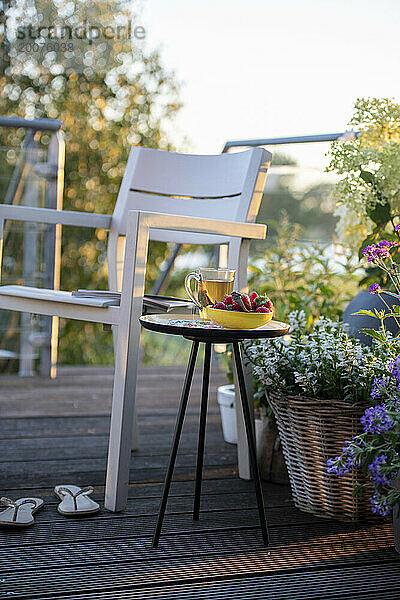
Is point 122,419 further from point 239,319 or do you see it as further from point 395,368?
point 395,368

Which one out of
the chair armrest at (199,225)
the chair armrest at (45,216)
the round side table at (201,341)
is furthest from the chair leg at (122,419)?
the chair armrest at (45,216)

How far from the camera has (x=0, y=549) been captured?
1.37 m

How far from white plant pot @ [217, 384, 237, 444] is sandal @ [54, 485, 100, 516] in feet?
1.95

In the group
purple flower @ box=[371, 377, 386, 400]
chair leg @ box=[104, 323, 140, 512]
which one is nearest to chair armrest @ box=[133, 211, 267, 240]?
chair leg @ box=[104, 323, 140, 512]

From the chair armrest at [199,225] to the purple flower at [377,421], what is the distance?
56cm

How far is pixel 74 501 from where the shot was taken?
1592mm

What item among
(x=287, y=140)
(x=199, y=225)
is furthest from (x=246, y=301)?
(x=287, y=140)

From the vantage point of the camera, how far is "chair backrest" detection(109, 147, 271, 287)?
79.2 inches

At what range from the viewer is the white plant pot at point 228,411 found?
212cm

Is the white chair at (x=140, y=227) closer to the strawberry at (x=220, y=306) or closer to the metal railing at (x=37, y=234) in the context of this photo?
the strawberry at (x=220, y=306)

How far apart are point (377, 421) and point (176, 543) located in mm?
490

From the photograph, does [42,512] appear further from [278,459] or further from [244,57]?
[244,57]

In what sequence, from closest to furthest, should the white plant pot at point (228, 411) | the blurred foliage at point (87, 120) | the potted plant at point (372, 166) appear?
the potted plant at point (372, 166) → the white plant pot at point (228, 411) → the blurred foliage at point (87, 120)

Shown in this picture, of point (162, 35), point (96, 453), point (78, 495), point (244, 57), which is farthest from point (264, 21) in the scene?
point (78, 495)
